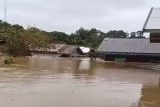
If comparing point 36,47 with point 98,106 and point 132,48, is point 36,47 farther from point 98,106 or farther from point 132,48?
point 98,106

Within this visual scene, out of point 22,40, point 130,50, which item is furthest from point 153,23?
point 22,40

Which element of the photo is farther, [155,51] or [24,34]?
[24,34]

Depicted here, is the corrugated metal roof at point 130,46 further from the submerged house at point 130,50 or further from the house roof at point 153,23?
the house roof at point 153,23

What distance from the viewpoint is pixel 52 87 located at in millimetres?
18562

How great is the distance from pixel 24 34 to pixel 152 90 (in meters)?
50.1

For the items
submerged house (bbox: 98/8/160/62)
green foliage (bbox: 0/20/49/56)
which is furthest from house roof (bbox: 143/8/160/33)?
green foliage (bbox: 0/20/49/56)

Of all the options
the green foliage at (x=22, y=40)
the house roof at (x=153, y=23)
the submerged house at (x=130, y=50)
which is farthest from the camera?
the green foliage at (x=22, y=40)

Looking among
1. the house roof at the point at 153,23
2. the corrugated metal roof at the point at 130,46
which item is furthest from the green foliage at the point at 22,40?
the house roof at the point at 153,23

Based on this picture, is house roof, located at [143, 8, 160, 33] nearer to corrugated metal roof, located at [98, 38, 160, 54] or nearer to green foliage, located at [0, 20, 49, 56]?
corrugated metal roof, located at [98, 38, 160, 54]

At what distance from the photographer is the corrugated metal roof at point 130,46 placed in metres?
60.1

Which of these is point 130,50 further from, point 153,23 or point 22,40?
point 153,23

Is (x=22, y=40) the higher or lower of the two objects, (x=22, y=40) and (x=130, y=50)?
the higher

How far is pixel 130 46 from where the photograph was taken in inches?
2462

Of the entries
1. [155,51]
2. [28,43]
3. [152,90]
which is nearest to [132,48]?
[155,51]
